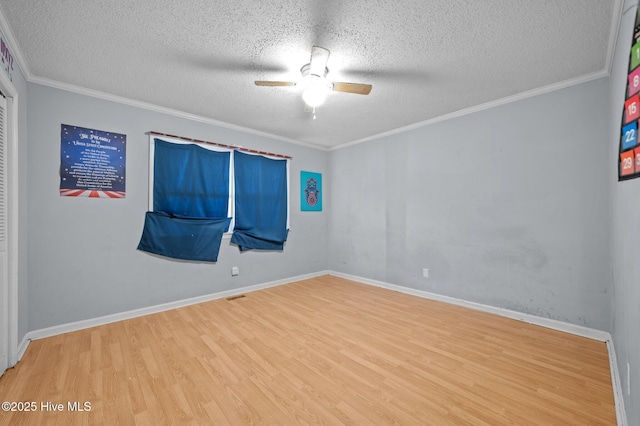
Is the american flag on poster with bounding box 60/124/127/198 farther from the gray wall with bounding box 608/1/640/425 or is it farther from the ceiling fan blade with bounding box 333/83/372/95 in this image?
the gray wall with bounding box 608/1/640/425

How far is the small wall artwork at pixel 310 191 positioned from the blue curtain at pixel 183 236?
1532mm

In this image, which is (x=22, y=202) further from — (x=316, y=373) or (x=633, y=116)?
(x=633, y=116)

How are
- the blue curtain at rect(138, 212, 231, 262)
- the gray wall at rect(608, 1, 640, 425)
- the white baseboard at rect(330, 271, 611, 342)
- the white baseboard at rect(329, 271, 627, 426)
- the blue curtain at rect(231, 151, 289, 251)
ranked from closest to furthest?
the gray wall at rect(608, 1, 640, 425) → the white baseboard at rect(329, 271, 627, 426) → the white baseboard at rect(330, 271, 611, 342) → the blue curtain at rect(138, 212, 231, 262) → the blue curtain at rect(231, 151, 289, 251)

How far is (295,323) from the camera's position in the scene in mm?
2963

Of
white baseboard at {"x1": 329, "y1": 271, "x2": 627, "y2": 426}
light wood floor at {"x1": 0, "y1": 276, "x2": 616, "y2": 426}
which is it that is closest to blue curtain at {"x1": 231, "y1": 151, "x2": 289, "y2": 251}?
light wood floor at {"x1": 0, "y1": 276, "x2": 616, "y2": 426}

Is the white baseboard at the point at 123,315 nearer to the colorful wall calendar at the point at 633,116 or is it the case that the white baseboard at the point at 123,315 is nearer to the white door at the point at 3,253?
the white door at the point at 3,253

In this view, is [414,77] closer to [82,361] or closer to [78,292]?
[82,361]

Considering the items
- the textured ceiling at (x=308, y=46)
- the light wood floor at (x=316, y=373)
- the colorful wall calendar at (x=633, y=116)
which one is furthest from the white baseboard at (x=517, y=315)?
the textured ceiling at (x=308, y=46)

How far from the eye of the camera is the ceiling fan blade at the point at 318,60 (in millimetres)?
1954

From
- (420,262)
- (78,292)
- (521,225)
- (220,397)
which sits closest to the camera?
(220,397)

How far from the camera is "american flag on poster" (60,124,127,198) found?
2748 mm

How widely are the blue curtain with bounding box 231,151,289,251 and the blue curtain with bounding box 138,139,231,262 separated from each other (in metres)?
0.22

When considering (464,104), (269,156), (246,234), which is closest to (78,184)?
(246,234)

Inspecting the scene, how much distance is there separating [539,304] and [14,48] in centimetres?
545
